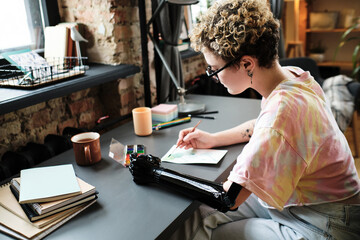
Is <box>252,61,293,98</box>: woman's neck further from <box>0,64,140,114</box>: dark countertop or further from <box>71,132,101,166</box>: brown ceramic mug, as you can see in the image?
<box>0,64,140,114</box>: dark countertop

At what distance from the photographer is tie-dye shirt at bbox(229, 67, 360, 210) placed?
834mm

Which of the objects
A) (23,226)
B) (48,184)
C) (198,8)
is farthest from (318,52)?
(23,226)

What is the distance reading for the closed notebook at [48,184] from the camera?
893mm

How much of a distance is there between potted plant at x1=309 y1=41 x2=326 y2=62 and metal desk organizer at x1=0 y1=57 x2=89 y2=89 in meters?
3.16

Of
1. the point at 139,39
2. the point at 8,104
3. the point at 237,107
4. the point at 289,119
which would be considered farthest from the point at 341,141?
the point at 139,39

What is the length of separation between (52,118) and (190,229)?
917 millimetres

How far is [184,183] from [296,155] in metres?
0.32

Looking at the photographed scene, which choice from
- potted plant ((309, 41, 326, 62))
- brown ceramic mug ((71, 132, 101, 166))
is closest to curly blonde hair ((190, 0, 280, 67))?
brown ceramic mug ((71, 132, 101, 166))

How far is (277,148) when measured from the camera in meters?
0.83

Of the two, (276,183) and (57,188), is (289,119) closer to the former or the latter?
(276,183)

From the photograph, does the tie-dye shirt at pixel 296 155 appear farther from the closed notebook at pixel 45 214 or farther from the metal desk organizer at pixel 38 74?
the metal desk organizer at pixel 38 74

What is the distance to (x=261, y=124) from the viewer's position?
88 centimetres

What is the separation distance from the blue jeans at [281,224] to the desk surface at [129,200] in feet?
0.51

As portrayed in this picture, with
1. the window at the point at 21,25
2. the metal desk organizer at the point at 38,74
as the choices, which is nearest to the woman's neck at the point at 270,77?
the metal desk organizer at the point at 38,74
